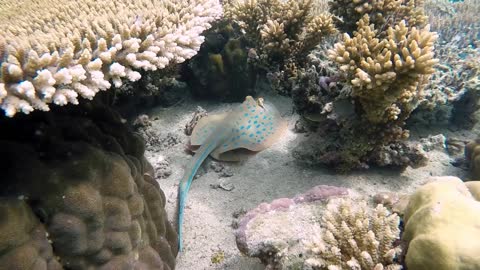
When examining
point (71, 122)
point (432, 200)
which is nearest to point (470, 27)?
point (432, 200)

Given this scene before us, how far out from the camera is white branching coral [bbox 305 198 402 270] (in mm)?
2717

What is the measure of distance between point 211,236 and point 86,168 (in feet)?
6.49

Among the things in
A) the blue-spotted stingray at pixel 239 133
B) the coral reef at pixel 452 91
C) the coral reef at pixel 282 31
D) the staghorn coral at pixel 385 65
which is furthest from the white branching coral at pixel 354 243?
the coral reef at pixel 282 31

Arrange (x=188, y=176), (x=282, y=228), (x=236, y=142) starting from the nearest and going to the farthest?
(x=282, y=228), (x=188, y=176), (x=236, y=142)

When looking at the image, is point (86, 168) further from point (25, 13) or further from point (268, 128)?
point (268, 128)

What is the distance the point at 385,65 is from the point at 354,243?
2.08 meters

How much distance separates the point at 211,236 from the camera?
168 inches

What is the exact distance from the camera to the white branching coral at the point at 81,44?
7.63 feet

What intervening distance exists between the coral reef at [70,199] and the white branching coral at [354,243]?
5.88 ft

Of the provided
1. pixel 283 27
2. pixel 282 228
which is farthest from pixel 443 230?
pixel 283 27

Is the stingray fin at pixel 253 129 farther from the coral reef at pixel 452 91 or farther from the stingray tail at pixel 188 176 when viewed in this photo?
the coral reef at pixel 452 91

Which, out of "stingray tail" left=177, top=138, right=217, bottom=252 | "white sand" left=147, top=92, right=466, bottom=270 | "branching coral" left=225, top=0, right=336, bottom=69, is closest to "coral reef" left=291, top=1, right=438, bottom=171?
"white sand" left=147, top=92, right=466, bottom=270

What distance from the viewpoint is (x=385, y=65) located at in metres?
3.63

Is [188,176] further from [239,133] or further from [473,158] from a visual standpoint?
[473,158]
